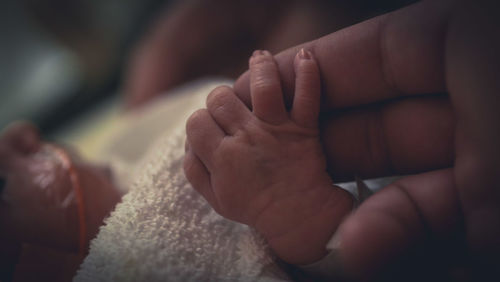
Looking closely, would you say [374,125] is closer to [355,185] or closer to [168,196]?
[355,185]

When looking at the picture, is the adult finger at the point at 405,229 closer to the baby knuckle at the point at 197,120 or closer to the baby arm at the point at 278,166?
the baby arm at the point at 278,166

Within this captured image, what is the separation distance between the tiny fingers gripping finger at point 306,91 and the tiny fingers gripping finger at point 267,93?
16mm

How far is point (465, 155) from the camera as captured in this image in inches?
13.9

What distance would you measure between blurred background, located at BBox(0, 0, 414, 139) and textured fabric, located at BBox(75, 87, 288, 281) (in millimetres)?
475

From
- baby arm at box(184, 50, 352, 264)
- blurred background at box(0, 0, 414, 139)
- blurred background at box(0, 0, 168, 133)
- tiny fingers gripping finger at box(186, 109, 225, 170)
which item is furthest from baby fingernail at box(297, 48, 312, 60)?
blurred background at box(0, 0, 168, 133)

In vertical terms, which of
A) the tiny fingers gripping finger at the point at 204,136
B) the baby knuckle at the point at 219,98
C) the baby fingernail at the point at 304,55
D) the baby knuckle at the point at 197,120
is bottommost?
the tiny fingers gripping finger at the point at 204,136

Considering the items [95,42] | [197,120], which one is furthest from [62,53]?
[197,120]

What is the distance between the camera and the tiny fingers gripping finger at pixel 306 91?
16.6 inches

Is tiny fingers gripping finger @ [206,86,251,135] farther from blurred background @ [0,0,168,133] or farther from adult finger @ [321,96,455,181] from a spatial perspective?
blurred background @ [0,0,168,133]

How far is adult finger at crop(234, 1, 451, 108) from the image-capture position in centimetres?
38

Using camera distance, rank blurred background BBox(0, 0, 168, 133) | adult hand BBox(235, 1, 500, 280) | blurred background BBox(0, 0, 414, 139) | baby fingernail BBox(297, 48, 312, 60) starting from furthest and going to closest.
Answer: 1. blurred background BBox(0, 0, 168, 133)
2. blurred background BBox(0, 0, 414, 139)
3. baby fingernail BBox(297, 48, 312, 60)
4. adult hand BBox(235, 1, 500, 280)

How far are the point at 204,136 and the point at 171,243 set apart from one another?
0.42 ft

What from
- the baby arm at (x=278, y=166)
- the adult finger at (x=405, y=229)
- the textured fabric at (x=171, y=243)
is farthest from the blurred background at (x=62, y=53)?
the adult finger at (x=405, y=229)

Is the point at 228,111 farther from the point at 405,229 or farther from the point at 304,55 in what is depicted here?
the point at 405,229
